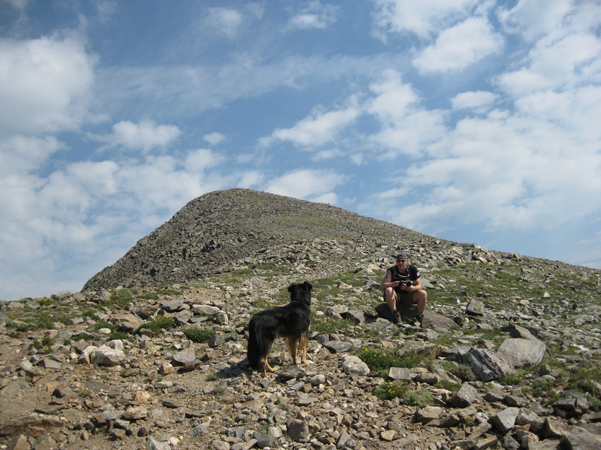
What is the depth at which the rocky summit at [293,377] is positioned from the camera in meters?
5.68

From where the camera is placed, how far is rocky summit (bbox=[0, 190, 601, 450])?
568cm

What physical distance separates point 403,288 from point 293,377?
214 inches

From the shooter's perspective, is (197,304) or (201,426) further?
(197,304)

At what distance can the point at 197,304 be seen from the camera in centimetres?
1191

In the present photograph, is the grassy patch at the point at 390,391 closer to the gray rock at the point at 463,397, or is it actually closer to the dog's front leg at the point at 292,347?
the gray rock at the point at 463,397

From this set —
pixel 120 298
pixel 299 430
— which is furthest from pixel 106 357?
pixel 120 298

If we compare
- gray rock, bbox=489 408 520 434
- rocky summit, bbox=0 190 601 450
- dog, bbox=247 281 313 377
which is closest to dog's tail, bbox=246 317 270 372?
dog, bbox=247 281 313 377

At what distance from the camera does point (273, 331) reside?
7.65 metres

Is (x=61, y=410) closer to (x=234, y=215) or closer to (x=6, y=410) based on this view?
(x=6, y=410)

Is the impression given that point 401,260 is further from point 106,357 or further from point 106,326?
point 106,326

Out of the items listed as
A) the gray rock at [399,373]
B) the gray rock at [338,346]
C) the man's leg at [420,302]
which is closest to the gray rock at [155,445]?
the gray rock at [399,373]

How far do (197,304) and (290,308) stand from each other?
478 centimetres

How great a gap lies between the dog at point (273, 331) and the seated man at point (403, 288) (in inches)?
154

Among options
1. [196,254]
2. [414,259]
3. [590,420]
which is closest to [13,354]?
[590,420]
